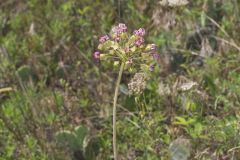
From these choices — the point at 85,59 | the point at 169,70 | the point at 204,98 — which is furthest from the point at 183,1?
the point at 85,59

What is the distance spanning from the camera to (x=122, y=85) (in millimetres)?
3840

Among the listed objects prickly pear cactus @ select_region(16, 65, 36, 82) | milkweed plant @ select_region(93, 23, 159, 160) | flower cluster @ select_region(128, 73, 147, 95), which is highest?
milkweed plant @ select_region(93, 23, 159, 160)

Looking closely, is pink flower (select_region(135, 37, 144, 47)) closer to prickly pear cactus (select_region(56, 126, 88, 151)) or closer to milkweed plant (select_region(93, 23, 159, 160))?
milkweed plant (select_region(93, 23, 159, 160))

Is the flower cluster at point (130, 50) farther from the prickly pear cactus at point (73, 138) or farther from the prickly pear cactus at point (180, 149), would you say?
the prickly pear cactus at point (73, 138)

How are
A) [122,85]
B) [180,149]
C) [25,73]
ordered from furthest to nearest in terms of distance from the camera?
1. [25,73]
2. [122,85]
3. [180,149]

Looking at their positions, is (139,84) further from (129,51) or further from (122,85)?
(122,85)

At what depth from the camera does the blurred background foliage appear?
3.23 m

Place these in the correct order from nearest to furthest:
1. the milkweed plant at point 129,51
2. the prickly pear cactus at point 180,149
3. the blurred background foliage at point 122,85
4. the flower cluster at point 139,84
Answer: the milkweed plant at point 129,51 < the flower cluster at point 139,84 < the prickly pear cactus at point 180,149 < the blurred background foliage at point 122,85

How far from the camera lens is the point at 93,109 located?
12.8 ft

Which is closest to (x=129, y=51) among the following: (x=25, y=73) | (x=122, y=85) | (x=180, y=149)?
(x=180, y=149)

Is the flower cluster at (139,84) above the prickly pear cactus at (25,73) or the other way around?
above

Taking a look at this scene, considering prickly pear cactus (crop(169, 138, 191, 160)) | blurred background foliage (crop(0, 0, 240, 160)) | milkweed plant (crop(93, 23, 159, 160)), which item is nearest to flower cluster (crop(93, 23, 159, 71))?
milkweed plant (crop(93, 23, 159, 160))

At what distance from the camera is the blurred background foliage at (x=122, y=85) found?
3.23 m

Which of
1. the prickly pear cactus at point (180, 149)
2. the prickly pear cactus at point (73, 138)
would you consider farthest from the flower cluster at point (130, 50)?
the prickly pear cactus at point (73, 138)
